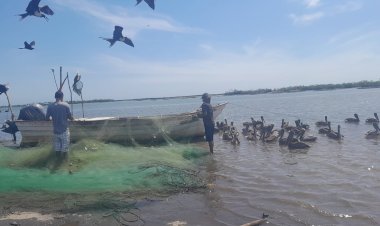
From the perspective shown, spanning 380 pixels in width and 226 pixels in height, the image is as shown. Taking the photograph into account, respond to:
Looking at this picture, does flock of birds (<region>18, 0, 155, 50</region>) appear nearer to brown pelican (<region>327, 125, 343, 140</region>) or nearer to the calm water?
the calm water

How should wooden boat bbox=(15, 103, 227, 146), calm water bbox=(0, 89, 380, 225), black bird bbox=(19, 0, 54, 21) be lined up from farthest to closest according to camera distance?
wooden boat bbox=(15, 103, 227, 146) → black bird bbox=(19, 0, 54, 21) → calm water bbox=(0, 89, 380, 225)

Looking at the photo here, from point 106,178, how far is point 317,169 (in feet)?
19.7

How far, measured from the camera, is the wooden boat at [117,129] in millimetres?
17281

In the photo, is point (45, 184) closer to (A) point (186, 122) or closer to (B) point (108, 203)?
(B) point (108, 203)

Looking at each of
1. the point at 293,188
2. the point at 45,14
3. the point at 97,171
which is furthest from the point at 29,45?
the point at 293,188

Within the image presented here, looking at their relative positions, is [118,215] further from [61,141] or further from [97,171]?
[61,141]

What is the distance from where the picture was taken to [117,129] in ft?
57.5

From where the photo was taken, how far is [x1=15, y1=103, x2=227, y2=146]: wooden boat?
17.3m

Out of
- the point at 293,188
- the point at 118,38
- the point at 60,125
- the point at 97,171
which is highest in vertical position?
the point at 118,38

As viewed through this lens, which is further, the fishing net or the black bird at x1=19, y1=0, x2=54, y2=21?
the black bird at x1=19, y1=0, x2=54, y2=21

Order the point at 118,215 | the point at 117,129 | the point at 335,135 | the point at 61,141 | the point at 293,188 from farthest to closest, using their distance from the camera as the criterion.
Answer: the point at 335,135, the point at 117,129, the point at 61,141, the point at 293,188, the point at 118,215

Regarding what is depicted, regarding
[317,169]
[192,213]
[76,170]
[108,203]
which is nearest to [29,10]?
[76,170]

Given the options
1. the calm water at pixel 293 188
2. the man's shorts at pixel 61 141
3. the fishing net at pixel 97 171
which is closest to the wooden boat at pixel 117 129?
the calm water at pixel 293 188

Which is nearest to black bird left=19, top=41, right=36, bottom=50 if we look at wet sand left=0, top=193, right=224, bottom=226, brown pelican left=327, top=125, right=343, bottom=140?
wet sand left=0, top=193, right=224, bottom=226
